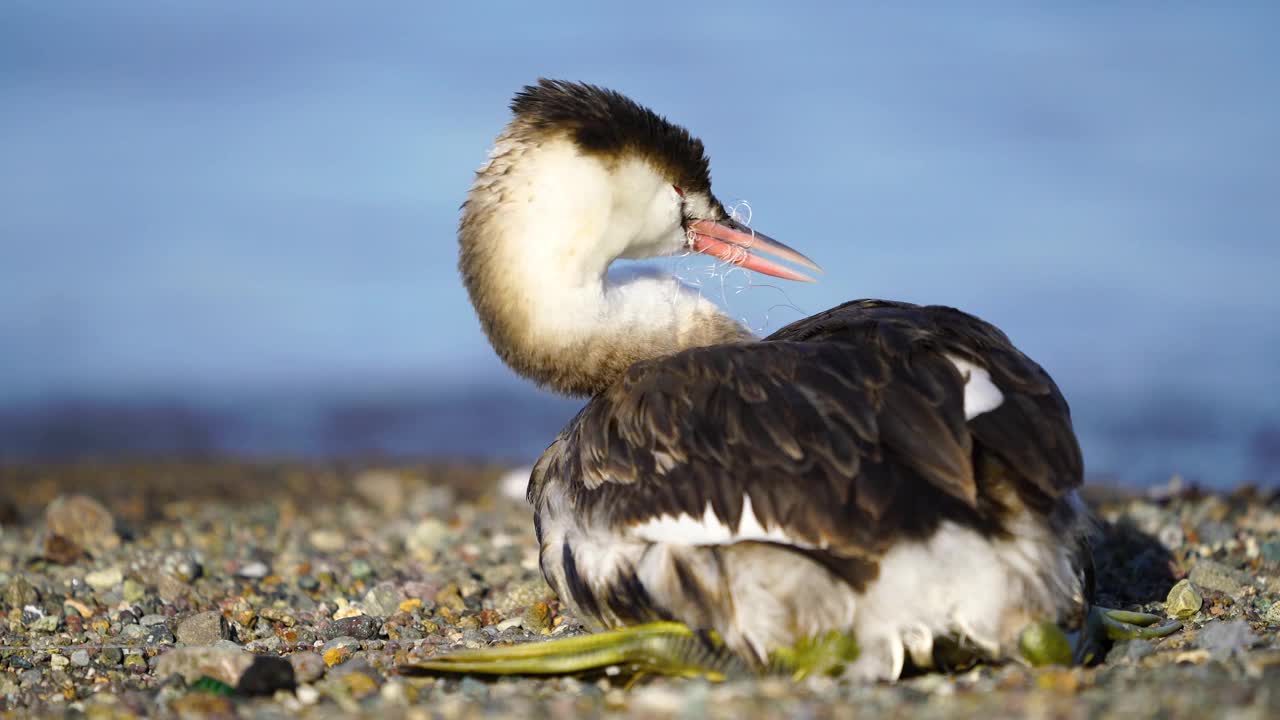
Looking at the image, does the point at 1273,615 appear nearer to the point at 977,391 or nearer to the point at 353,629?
the point at 977,391

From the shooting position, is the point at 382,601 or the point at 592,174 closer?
the point at 592,174

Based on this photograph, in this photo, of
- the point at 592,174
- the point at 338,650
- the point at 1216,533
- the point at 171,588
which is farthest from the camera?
the point at 1216,533

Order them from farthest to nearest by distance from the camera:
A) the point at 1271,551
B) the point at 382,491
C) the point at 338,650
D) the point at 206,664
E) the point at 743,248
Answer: the point at 382,491, the point at 1271,551, the point at 743,248, the point at 338,650, the point at 206,664

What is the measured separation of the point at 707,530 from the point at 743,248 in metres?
2.14

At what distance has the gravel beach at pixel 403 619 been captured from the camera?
375cm

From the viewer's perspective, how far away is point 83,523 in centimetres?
863

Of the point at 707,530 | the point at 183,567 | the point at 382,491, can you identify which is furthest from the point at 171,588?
the point at 382,491

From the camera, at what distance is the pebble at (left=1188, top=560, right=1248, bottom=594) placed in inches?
234

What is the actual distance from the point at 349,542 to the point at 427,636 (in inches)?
124

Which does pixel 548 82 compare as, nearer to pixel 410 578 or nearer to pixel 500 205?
pixel 500 205

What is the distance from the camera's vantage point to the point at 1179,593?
5590 millimetres

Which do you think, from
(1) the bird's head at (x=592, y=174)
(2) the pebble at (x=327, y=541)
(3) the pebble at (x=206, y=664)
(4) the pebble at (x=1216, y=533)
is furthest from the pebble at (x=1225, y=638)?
(2) the pebble at (x=327, y=541)

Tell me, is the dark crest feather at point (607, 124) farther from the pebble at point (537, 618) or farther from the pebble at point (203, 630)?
the pebble at point (203, 630)

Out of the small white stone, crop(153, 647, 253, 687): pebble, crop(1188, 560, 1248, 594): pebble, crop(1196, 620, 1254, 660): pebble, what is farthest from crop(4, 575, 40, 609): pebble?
crop(1188, 560, 1248, 594): pebble
